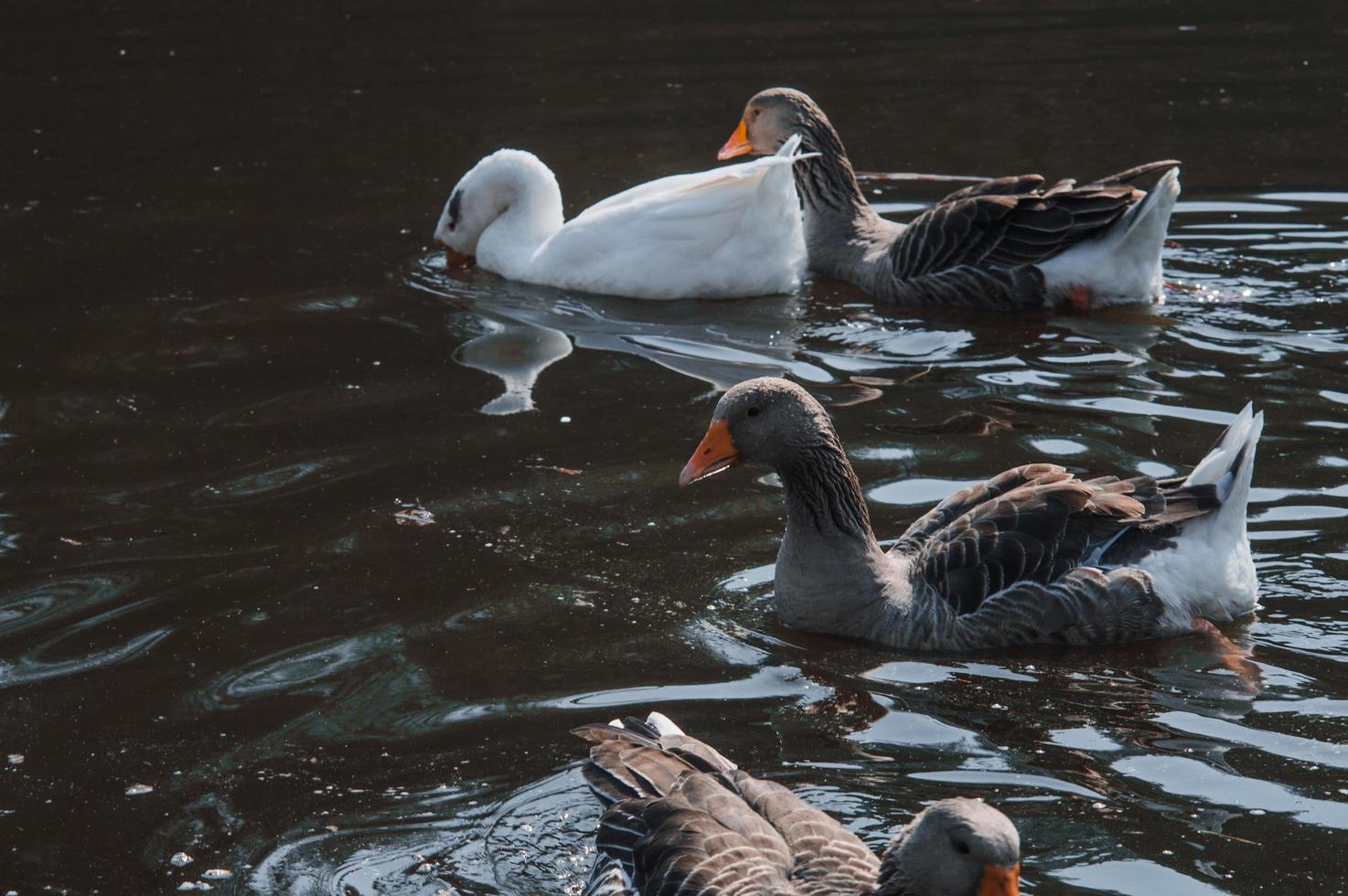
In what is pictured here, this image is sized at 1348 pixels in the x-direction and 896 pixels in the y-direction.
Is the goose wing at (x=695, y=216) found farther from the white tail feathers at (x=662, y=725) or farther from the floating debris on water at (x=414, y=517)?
the white tail feathers at (x=662, y=725)

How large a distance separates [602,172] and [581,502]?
6483mm

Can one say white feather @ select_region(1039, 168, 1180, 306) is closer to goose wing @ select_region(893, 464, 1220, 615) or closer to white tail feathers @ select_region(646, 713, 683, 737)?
goose wing @ select_region(893, 464, 1220, 615)

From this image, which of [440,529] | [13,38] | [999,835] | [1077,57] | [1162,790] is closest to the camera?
[999,835]

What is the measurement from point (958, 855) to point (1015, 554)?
2704 millimetres

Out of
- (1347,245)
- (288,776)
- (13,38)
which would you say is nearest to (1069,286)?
(1347,245)

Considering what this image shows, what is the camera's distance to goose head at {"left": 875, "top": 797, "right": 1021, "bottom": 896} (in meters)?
3.98

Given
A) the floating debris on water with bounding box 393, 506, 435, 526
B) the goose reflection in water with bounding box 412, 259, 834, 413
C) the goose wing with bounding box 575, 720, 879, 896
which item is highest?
the goose reflection in water with bounding box 412, 259, 834, 413

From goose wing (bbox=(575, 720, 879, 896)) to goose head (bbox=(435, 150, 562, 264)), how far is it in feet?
23.9

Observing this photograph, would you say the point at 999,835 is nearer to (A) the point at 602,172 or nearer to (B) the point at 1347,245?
(B) the point at 1347,245

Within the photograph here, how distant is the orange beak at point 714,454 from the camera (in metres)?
6.91

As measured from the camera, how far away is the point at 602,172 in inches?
544

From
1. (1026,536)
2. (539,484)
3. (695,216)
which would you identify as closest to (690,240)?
(695,216)

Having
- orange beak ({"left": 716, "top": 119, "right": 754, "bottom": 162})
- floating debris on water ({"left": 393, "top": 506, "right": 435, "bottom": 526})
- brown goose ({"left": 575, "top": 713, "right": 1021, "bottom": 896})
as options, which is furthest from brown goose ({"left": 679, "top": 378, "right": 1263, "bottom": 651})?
orange beak ({"left": 716, "top": 119, "right": 754, "bottom": 162})

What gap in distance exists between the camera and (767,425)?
22.5ft
